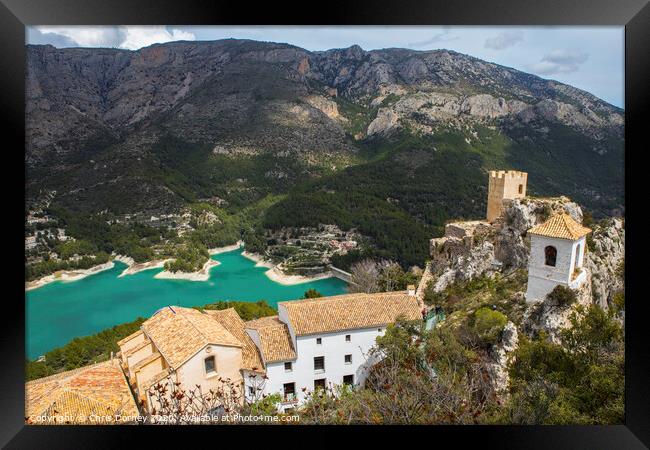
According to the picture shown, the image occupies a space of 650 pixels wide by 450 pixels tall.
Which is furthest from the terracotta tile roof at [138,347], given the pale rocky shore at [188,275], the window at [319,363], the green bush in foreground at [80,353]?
the pale rocky shore at [188,275]

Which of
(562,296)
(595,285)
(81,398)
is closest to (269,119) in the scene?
(595,285)

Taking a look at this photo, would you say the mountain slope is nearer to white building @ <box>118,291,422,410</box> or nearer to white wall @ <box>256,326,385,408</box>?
white building @ <box>118,291,422,410</box>

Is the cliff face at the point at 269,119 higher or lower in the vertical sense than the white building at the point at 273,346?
higher

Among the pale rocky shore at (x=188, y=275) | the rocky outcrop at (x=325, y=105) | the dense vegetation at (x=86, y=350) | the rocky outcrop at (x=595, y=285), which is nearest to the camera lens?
the rocky outcrop at (x=595, y=285)

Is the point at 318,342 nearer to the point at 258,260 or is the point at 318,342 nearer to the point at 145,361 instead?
the point at 145,361

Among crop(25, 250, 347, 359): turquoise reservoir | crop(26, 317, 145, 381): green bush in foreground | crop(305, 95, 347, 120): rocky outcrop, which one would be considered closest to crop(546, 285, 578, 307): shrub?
crop(26, 317, 145, 381): green bush in foreground

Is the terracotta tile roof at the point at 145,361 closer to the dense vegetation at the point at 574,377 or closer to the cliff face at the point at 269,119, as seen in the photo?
the dense vegetation at the point at 574,377

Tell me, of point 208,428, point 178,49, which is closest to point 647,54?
point 208,428
